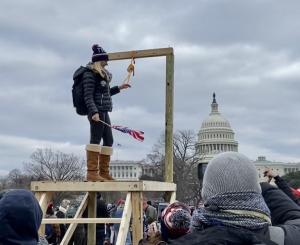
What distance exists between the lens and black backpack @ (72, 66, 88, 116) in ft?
22.9

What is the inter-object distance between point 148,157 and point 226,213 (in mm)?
75922

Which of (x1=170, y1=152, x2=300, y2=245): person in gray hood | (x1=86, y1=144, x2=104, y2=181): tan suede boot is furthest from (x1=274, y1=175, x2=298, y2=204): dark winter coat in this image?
(x1=86, y1=144, x2=104, y2=181): tan suede boot

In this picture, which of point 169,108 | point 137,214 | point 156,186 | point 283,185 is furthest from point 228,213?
point 169,108

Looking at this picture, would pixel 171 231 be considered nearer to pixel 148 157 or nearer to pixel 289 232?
pixel 289 232

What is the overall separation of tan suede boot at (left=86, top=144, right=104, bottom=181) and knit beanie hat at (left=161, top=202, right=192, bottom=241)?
8.24ft

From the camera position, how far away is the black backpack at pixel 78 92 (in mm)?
6984

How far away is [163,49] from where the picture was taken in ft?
24.9

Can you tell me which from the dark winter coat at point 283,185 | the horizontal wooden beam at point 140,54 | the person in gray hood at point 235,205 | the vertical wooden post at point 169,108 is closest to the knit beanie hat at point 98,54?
the horizontal wooden beam at point 140,54

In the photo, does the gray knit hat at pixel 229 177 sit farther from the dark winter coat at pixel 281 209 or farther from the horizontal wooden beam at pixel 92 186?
the horizontal wooden beam at pixel 92 186

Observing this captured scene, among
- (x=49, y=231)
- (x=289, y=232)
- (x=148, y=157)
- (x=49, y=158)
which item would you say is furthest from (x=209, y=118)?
(x=289, y=232)

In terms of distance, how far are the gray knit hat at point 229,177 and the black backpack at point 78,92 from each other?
183 inches

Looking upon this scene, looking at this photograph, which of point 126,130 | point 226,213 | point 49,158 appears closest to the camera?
point 226,213

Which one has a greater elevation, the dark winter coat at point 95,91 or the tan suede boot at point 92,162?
the dark winter coat at point 95,91

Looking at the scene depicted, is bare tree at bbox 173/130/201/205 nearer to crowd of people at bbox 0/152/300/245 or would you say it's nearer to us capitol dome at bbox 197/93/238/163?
us capitol dome at bbox 197/93/238/163
